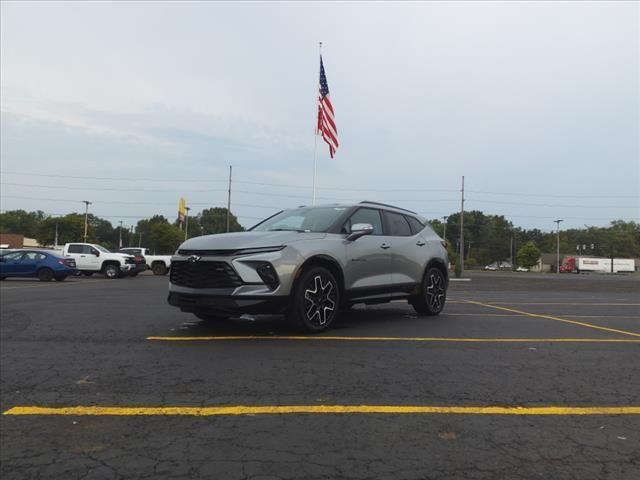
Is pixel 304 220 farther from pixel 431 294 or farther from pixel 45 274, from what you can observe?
pixel 45 274

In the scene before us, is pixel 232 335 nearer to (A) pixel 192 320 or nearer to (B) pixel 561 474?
(A) pixel 192 320

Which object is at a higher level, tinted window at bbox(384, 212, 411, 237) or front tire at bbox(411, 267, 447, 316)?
tinted window at bbox(384, 212, 411, 237)

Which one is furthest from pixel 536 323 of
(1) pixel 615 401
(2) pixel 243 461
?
(2) pixel 243 461

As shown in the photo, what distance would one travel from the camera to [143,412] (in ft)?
11.3

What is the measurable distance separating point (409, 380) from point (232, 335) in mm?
2586

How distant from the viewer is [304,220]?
23.3ft

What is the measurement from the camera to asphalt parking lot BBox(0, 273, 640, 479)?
2752 mm

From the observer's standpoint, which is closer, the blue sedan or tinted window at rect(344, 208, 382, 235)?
tinted window at rect(344, 208, 382, 235)

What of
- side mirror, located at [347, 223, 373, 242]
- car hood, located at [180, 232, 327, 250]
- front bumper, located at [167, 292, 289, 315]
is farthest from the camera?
side mirror, located at [347, 223, 373, 242]

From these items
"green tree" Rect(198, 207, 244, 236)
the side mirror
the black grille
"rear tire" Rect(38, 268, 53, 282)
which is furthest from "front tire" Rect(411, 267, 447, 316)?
"green tree" Rect(198, 207, 244, 236)

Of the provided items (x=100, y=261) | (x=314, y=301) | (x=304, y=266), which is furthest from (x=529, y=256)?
(x=304, y=266)

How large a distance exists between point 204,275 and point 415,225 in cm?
387

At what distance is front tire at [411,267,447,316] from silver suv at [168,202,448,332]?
0.13 meters

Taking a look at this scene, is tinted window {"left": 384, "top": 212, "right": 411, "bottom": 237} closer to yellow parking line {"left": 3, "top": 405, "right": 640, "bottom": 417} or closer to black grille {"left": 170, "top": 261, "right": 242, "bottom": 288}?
black grille {"left": 170, "top": 261, "right": 242, "bottom": 288}
